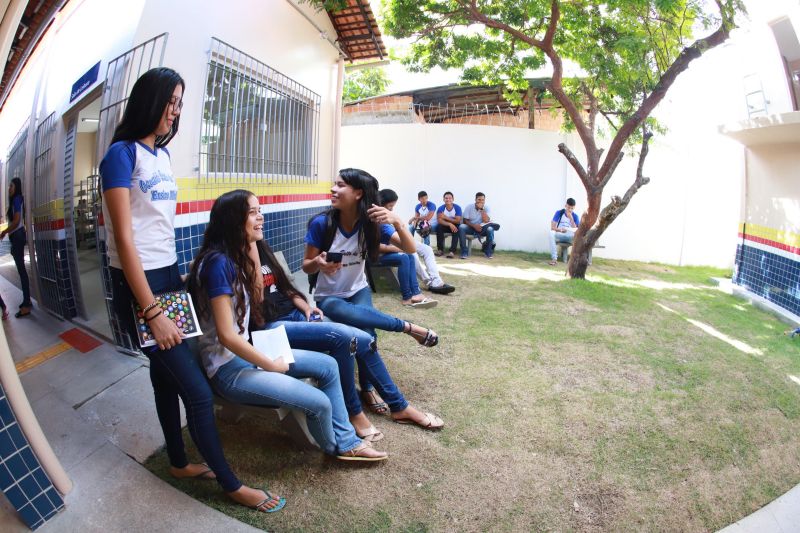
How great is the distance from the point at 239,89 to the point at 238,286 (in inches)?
109

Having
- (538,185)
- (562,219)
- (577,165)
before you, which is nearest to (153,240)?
(577,165)

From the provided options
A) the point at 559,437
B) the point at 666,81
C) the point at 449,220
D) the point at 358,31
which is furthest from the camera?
the point at 449,220

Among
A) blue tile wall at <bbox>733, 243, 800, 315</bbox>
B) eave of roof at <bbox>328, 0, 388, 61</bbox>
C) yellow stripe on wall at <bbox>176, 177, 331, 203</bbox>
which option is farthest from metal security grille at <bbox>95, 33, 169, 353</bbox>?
blue tile wall at <bbox>733, 243, 800, 315</bbox>

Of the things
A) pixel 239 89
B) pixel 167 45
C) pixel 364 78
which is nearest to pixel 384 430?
pixel 167 45

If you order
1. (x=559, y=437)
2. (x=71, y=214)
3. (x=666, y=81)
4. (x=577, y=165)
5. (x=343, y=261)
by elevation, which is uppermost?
(x=666, y=81)

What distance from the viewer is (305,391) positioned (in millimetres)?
1997

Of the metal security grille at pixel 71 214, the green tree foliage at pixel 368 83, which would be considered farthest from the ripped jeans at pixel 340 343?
the green tree foliage at pixel 368 83

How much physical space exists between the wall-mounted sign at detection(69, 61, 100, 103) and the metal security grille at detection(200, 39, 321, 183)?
118cm

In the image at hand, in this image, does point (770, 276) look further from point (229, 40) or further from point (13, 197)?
point (13, 197)

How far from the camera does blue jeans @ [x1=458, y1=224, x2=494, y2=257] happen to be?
8.23m

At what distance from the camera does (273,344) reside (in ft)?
6.78

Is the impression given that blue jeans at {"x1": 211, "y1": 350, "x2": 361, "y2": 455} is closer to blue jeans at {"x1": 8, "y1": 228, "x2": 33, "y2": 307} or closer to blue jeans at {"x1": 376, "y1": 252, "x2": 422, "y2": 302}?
blue jeans at {"x1": 8, "y1": 228, "x2": 33, "y2": 307}

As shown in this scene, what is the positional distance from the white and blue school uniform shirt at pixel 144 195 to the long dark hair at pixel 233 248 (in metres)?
0.16

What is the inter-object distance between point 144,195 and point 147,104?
34cm
